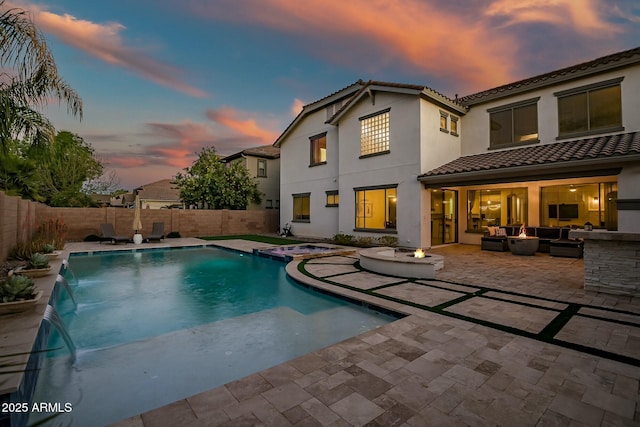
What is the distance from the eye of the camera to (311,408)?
233 cm

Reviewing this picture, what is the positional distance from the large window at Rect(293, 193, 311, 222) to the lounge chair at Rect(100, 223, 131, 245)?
928cm

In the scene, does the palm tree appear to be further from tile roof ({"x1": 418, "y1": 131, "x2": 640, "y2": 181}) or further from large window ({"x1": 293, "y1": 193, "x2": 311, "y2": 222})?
large window ({"x1": 293, "y1": 193, "x2": 311, "y2": 222})

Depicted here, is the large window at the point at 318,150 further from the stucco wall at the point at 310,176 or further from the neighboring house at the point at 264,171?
the neighboring house at the point at 264,171

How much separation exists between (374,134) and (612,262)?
9.59m

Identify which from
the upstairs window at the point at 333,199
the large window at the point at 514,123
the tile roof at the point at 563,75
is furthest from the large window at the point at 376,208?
the tile roof at the point at 563,75

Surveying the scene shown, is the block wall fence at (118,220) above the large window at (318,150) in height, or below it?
below

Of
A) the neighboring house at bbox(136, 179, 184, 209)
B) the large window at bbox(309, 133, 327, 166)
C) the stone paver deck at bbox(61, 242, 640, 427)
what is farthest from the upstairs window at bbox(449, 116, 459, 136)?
the neighboring house at bbox(136, 179, 184, 209)

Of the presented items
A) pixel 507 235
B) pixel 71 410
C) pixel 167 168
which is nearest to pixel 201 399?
pixel 71 410

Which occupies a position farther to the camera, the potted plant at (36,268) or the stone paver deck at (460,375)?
the potted plant at (36,268)

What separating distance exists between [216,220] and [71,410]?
59.7 ft

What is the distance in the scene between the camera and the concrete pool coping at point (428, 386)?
2227 millimetres

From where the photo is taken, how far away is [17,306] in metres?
4.11

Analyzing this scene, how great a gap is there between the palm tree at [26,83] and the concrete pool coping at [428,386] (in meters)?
3.94

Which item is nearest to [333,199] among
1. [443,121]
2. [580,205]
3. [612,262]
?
[443,121]
